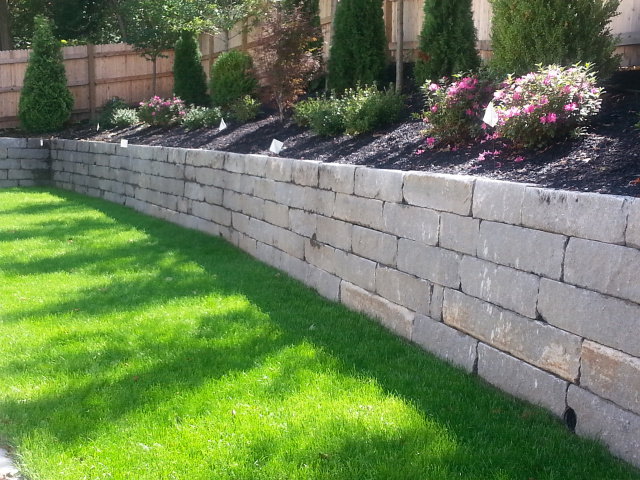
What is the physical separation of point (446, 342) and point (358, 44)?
6403mm

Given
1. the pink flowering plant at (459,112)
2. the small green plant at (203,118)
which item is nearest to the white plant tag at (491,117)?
the pink flowering plant at (459,112)

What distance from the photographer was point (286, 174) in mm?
7121

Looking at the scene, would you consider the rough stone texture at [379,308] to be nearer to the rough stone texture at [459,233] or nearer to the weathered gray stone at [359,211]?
the weathered gray stone at [359,211]

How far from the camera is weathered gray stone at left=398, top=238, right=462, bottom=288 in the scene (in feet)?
14.9

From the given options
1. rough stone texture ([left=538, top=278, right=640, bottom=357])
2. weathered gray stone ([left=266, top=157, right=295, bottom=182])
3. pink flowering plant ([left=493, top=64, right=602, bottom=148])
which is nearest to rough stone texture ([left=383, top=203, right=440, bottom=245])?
pink flowering plant ([left=493, top=64, right=602, bottom=148])

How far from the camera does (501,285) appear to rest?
4.10 metres

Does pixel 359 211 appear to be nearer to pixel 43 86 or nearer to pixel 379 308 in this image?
pixel 379 308

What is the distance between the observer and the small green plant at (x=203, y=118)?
1246 centimetres

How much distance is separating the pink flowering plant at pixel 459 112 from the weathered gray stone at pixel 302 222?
1330 millimetres

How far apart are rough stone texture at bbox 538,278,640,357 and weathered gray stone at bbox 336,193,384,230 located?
75.6 inches

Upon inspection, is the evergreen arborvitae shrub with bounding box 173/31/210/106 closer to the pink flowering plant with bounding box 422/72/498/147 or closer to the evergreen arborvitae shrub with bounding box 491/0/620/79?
the pink flowering plant with bounding box 422/72/498/147

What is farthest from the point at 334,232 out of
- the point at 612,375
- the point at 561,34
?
the point at 612,375

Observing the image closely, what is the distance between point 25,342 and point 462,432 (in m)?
3.25

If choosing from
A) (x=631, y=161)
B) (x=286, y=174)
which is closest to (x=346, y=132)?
(x=286, y=174)
